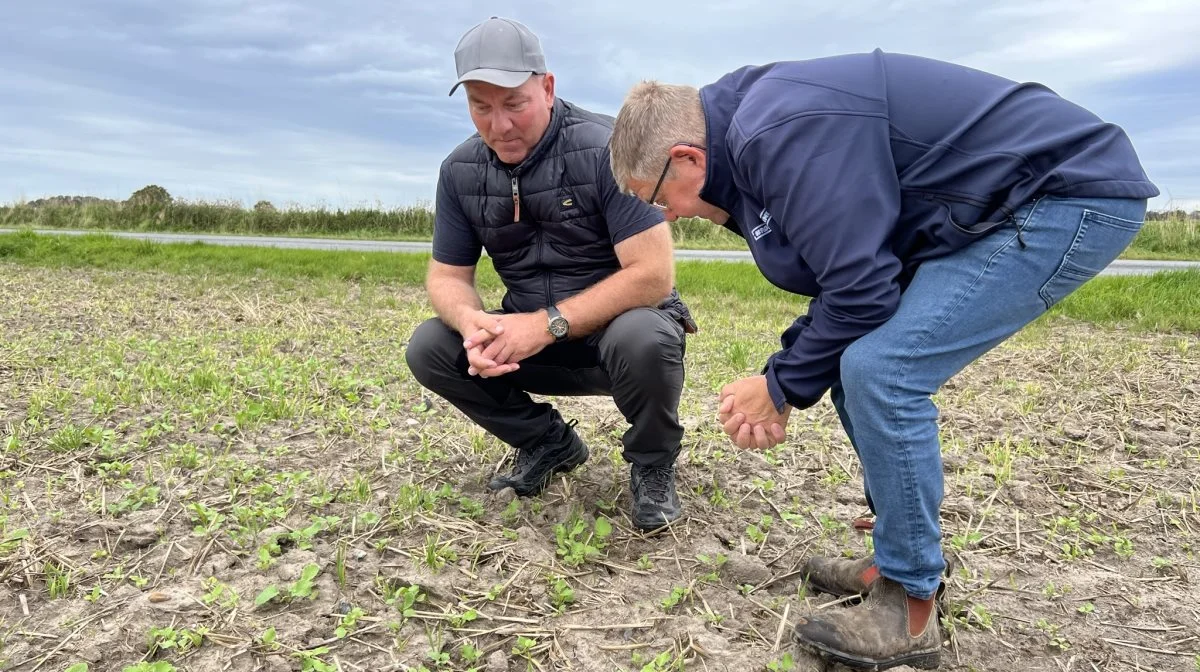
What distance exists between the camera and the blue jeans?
2.17m

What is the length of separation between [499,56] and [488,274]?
8.80 meters

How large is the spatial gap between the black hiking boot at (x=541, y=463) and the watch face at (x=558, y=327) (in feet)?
1.78

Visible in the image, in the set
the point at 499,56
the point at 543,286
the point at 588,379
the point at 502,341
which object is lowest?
the point at 588,379

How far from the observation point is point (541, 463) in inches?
142

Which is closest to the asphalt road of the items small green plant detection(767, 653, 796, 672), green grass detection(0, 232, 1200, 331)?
green grass detection(0, 232, 1200, 331)

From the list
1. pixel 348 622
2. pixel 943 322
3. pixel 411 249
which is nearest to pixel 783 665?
pixel 943 322

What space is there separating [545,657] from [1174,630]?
2022mm

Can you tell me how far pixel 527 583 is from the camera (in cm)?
285

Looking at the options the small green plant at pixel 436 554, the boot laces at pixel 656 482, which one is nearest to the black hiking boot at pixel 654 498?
the boot laces at pixel 656 482

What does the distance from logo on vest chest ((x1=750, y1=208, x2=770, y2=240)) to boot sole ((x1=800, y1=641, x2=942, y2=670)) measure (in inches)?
45.9

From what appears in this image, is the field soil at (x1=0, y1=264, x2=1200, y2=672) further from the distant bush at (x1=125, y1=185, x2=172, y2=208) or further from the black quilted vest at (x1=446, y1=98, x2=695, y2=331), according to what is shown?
the distant bush at (x1=125, y1=185, x2=172, y2=208)

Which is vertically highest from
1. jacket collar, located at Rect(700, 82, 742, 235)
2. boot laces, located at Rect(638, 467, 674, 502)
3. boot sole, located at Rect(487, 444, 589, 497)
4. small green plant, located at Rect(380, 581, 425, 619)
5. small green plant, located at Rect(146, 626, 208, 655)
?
jacket collar, located at Rect(700, 82, 742, 235)

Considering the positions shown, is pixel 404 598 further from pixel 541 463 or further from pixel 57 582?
pixel 57 582

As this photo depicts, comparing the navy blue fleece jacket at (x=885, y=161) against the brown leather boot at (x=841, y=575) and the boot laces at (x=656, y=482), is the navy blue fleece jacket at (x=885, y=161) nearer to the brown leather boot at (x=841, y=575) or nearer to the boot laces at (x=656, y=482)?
the brown leather boot at (x=841, y=575)
